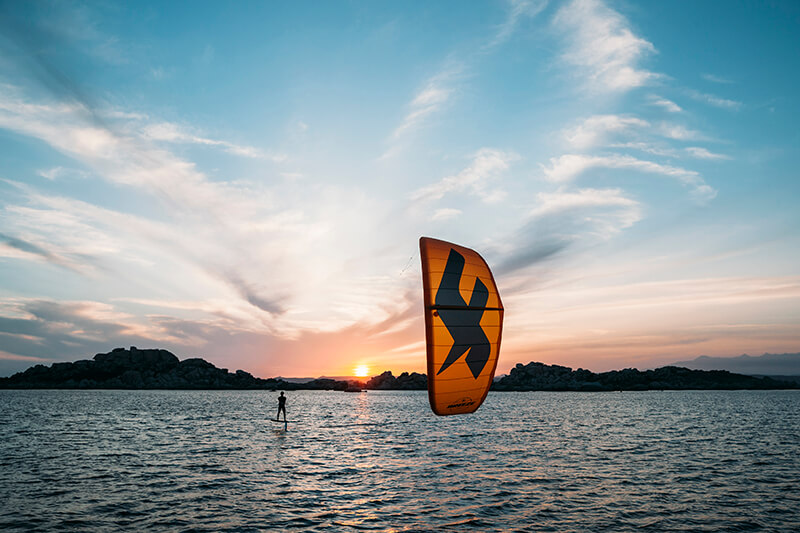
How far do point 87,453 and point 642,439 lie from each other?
4522 cm

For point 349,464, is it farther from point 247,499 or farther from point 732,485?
point 732,485

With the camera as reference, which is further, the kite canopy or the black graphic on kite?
the black graphic on kite

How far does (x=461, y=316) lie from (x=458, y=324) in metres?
0.18

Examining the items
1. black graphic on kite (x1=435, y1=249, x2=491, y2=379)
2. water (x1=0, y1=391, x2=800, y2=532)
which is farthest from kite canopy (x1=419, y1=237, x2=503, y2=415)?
water (x1=0, y1=391, x2=800, y2=532)

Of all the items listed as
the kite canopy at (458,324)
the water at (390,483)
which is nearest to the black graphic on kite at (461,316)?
the kite canopy at (458,324)

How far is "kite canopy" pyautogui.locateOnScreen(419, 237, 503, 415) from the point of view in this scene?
8609mm

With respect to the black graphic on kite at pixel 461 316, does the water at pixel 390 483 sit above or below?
below

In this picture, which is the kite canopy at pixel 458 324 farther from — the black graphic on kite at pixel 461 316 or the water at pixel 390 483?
the water at pixel 390 483

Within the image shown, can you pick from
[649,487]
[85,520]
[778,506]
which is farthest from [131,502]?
[778,506]

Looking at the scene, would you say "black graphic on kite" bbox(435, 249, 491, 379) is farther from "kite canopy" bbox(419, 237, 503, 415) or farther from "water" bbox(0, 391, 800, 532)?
"water" bbox(0, 391, 800, 532)

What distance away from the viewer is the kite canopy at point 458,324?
28.2ft

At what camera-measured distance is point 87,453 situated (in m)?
31.5

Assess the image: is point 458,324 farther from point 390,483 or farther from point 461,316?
point 390,483

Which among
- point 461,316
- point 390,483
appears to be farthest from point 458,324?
point 390,483
